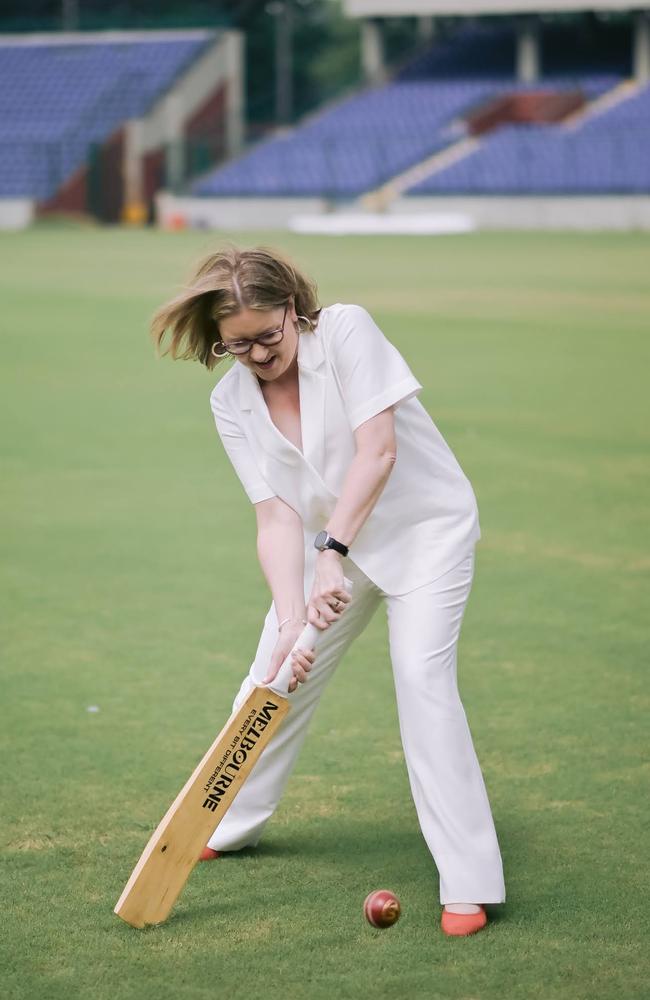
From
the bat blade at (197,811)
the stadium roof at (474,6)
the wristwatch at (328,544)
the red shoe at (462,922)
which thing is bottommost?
the red shoe at (462,922)

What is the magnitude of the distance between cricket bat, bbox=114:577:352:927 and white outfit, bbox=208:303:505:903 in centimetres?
19

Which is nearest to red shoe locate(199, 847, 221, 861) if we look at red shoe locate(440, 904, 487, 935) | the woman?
the woman

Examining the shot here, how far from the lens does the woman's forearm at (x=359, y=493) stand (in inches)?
170

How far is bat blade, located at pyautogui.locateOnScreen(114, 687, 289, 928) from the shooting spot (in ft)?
14.3

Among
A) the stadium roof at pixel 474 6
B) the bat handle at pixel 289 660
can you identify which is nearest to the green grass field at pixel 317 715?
the bat handle at pixel 289 660

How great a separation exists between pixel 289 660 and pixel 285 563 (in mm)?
309

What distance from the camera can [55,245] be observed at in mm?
35656

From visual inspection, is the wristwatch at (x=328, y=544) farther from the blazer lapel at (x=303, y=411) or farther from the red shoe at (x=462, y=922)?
the red shoe at (x=462, y=922)

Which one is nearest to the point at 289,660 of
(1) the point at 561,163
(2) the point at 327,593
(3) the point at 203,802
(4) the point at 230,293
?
A: (2) the point at 327,593

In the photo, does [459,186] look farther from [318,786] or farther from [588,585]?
[318,786]

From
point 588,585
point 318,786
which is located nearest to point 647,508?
point 588,585

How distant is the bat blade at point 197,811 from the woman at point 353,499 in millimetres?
149

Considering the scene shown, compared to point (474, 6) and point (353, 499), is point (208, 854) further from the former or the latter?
point (474, 6)

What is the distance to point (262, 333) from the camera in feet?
14.1
